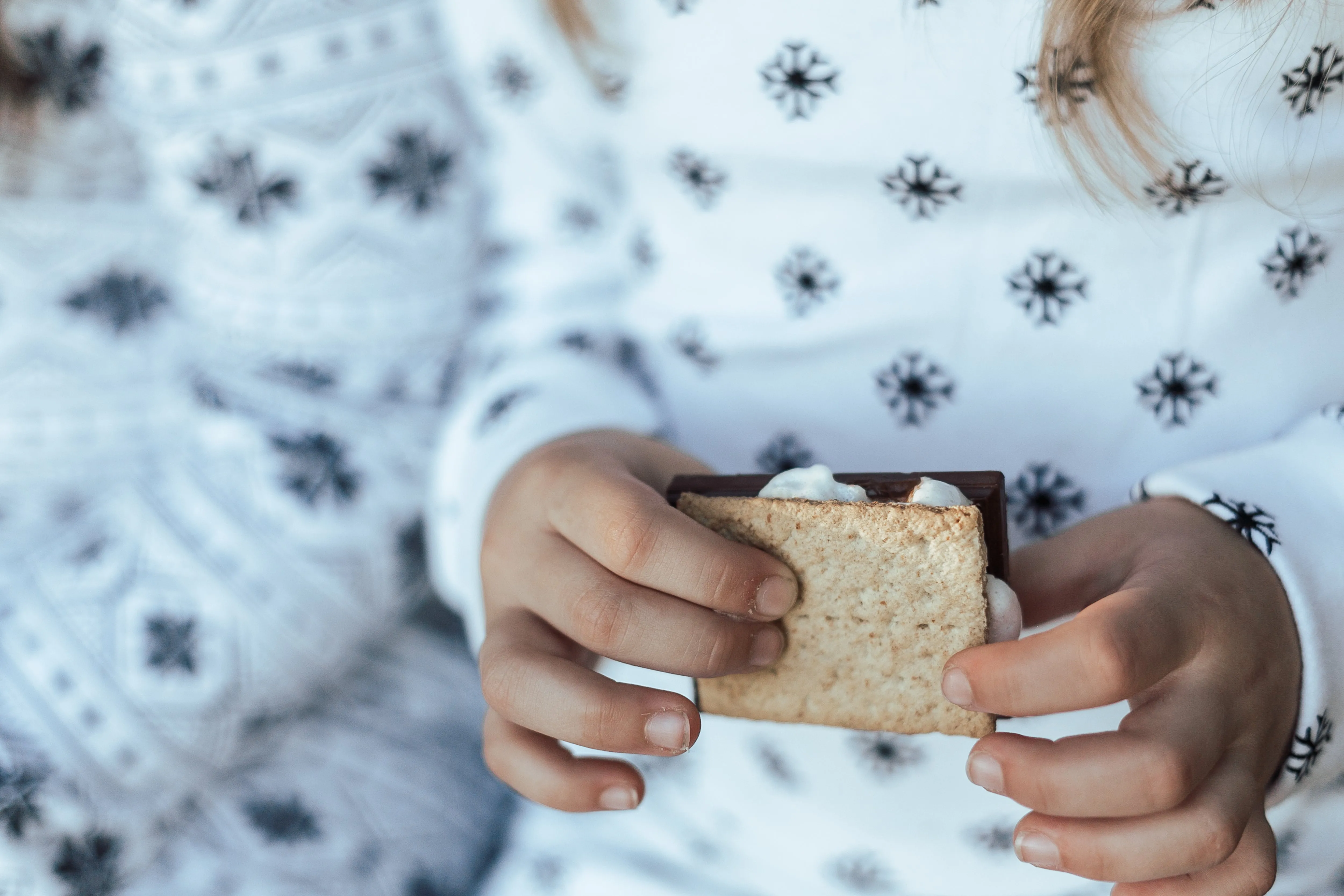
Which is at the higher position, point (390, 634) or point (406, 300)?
point (406, 300)

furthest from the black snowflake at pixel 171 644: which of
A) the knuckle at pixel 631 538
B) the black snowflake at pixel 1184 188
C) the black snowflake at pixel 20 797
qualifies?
the black snowflake at pixel 1184 188

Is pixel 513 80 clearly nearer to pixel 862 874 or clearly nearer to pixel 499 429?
pixel 499 429

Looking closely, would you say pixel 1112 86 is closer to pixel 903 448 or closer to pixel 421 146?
pixel 903 448

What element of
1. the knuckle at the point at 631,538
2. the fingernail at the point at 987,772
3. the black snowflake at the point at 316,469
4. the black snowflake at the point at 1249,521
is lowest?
the black snowflake at the point at 316,469

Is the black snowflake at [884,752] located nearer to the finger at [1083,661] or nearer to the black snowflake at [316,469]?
the finger at [1083,661]

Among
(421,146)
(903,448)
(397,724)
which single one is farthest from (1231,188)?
(397,724)

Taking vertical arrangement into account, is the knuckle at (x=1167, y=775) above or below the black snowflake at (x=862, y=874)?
above
